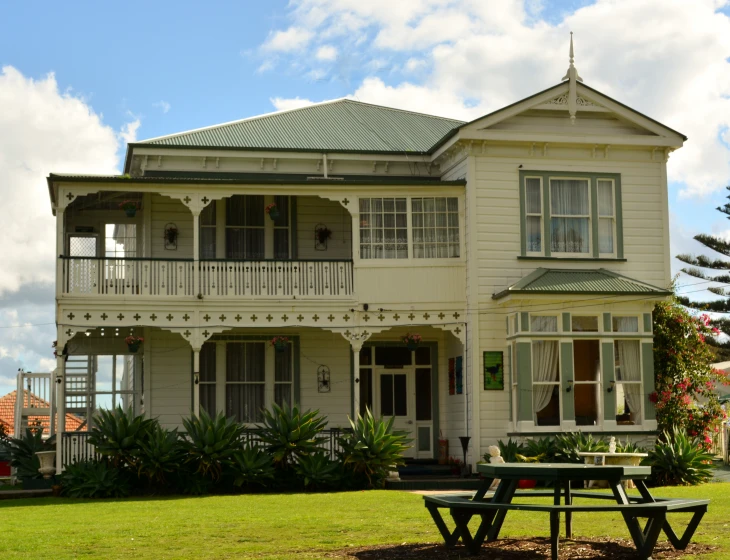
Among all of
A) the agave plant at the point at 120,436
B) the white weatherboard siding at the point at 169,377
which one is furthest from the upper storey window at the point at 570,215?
the agave plant at the point at 120,436

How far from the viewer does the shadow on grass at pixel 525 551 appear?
388 inches

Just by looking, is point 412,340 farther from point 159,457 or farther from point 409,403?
point 159,457

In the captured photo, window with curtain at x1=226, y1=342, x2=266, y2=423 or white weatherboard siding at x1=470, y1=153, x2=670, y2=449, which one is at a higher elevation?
white weatherboard siding at x1=470, y1=153, x2=670, y2=449

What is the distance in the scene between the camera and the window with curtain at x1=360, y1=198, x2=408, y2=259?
22.1 meters

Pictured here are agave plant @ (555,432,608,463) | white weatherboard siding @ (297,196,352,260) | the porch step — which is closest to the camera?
the porch step

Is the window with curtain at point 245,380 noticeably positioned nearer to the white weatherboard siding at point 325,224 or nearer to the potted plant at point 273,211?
the white weatherboard siding at point 325,224

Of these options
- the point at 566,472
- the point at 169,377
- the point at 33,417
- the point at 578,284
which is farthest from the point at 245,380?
the point at 566,472

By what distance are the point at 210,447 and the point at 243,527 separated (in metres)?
6.48

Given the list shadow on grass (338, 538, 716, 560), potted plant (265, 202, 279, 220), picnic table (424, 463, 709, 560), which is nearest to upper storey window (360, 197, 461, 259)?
potted plant (265, 202, 279, 220)

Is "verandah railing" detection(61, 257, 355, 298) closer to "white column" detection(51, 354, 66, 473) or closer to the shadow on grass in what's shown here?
"white column" detection(51, 354, 66, 473)

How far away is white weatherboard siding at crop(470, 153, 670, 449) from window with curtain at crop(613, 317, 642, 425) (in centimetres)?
37

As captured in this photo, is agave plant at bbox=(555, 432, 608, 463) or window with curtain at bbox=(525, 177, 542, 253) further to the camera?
window with curtain at bbox=(525, 177, 542, 253)

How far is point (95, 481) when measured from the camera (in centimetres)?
1870

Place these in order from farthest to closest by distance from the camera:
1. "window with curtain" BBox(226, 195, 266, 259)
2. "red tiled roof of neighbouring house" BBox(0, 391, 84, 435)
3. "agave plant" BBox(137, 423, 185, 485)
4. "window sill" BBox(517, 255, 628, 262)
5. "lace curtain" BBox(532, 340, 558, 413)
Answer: "red tiled roof of neighbouring house" BBox(0, 391, 84, 435) < "window with curtain" BBox(226, 195, 266, 259) < "window sill" BBox(517, 255, 628, 262) < "lace curtain" BBox(532, 340, 558, 413) < "agave plant" BBox(137, 423, 185, 485)
